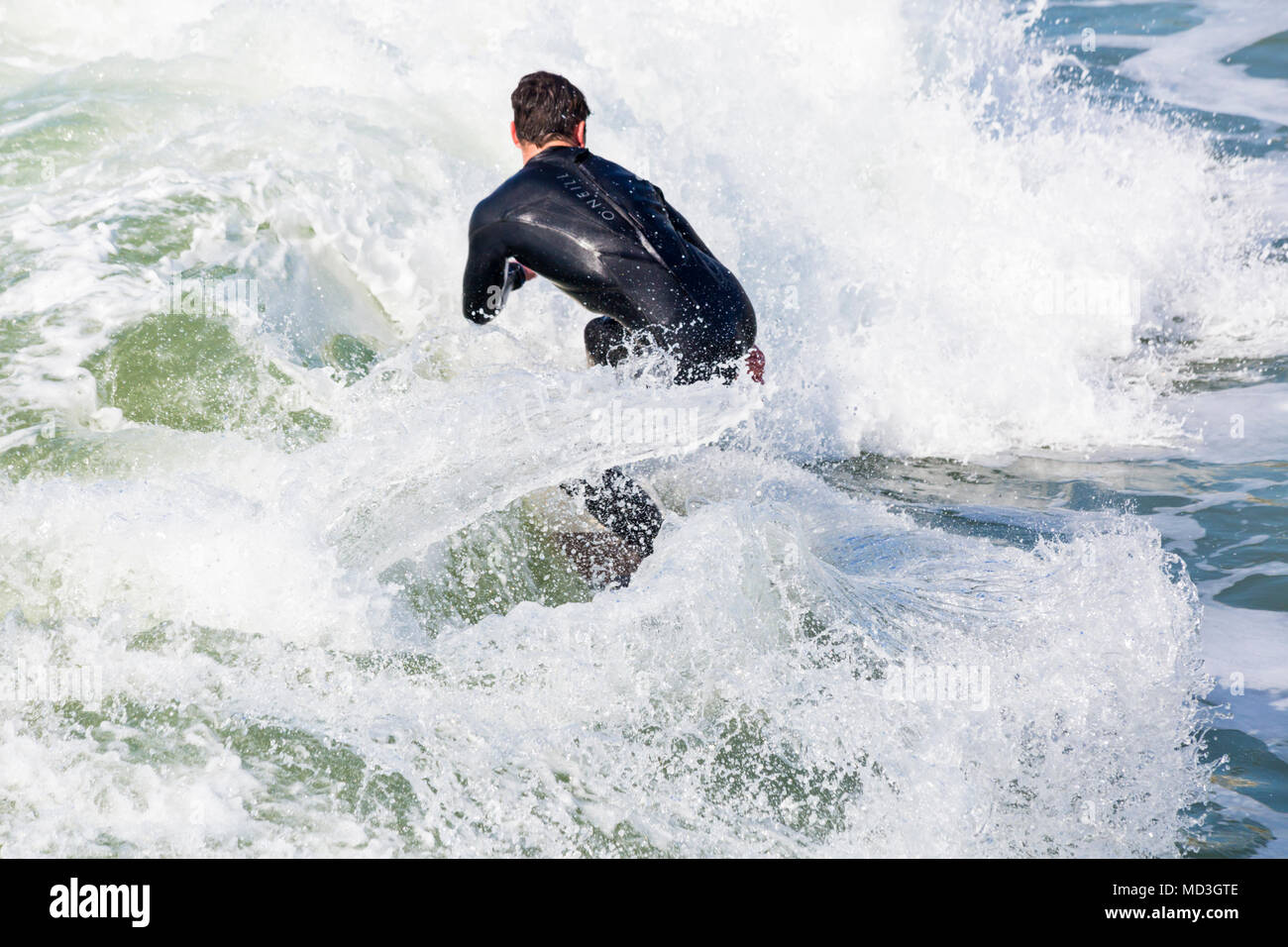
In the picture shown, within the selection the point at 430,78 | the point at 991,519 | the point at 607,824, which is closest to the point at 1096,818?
the point at 607,824

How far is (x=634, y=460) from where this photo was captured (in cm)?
347

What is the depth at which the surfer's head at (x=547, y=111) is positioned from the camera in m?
3.73

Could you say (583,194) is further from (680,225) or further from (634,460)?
(634,460)

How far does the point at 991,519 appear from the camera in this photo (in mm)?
4559

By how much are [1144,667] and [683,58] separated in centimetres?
622

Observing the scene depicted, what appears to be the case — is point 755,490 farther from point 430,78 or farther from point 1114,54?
point 1114,54

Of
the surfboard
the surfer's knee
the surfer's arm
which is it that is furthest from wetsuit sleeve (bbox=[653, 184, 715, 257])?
the surfboard

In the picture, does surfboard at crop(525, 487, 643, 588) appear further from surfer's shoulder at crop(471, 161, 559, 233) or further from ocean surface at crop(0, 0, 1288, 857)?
surfer's shoulder at crop(471, 161, 559, 233)

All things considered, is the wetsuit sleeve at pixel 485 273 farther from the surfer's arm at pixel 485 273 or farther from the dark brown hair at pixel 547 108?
the dark brown hair at pixel 547 108

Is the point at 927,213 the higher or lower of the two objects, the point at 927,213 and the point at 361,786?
the higher
